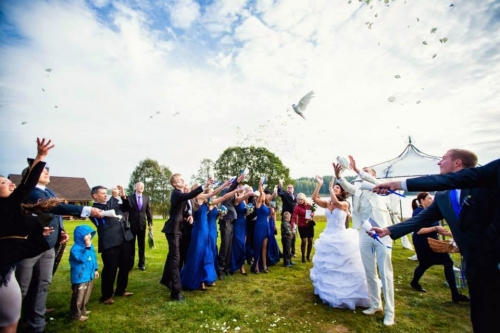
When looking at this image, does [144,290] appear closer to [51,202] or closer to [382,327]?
[51,202]

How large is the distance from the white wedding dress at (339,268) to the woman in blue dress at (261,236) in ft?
7.42

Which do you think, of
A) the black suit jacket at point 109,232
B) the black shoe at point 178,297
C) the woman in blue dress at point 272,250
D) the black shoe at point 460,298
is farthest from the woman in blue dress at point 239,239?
the black shoe at point 460,298

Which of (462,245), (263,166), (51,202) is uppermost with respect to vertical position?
(263,166)

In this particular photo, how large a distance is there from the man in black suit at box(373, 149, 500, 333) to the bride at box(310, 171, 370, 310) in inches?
110

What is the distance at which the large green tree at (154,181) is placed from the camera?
44688 mm

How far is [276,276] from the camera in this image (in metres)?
7.66

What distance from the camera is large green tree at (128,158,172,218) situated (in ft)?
147

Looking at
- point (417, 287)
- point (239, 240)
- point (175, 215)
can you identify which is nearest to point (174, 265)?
point (175, 215)

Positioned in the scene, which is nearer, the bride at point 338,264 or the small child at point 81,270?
the small child at point 81,270

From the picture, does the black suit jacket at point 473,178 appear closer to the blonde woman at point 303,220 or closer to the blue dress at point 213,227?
the blue dress at point 213,227

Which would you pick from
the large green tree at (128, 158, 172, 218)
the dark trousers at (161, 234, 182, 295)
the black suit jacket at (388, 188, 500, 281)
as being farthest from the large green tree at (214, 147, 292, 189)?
the black suit jacket at (388, 188, 500, 281)

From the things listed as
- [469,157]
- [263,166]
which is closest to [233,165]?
[263,166]

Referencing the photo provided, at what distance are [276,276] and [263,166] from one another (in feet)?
99.0

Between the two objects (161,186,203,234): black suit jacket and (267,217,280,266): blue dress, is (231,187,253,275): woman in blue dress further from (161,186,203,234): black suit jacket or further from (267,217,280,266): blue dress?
(161,186,203,234): black suit jacket
